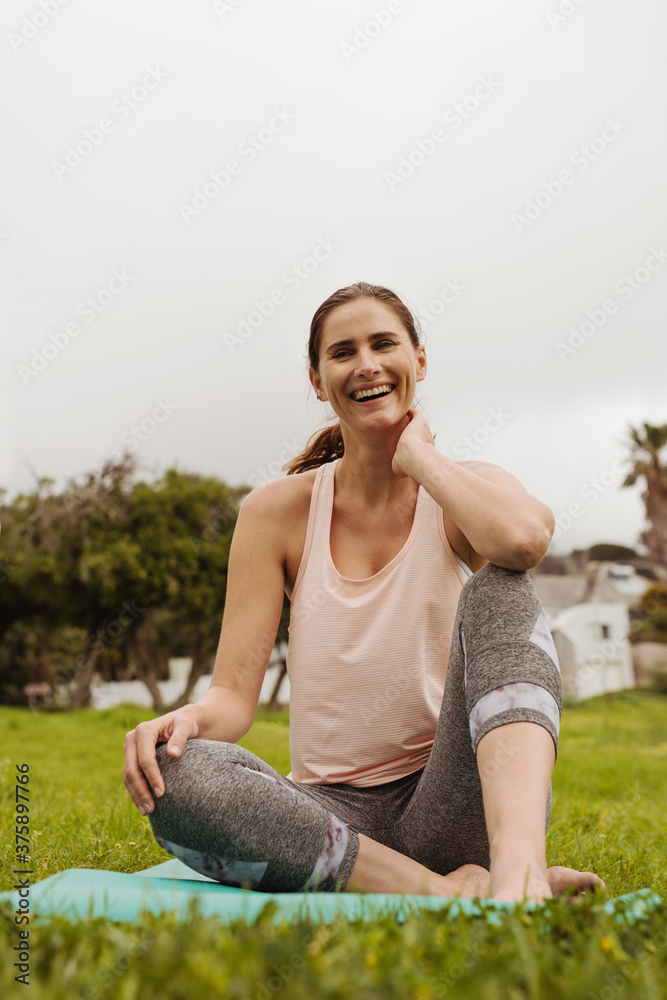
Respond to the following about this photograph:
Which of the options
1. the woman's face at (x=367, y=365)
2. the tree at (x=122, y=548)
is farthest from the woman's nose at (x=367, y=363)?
the tree at (x=122, y=548)

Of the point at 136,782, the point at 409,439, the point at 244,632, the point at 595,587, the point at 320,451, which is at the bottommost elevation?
the point at 136,782

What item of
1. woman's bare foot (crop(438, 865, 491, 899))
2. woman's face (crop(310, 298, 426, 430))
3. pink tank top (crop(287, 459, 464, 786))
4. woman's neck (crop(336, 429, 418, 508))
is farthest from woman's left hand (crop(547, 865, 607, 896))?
woman's face (crop(310, 298, 426, 430))

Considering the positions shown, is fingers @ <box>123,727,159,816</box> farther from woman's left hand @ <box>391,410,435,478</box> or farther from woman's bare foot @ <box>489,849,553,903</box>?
woman's left hand @ <box>391,410,435,478</box>

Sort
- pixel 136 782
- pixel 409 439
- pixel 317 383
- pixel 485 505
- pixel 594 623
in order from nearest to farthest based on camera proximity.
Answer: pixel 136 782 < pixel 485 505 < pixel 409 439 < pixel 317 383 < pixel 594 623

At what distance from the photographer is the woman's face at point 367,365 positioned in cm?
275

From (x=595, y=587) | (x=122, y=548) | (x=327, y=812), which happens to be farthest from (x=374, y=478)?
(x=595, y=587)

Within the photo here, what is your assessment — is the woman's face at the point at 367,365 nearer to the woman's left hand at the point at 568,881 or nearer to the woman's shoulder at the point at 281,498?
the woman's shoulder at the point at 281,498

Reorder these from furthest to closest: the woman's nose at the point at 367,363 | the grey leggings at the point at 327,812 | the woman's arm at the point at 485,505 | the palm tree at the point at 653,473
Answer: the palm tree at the point at 653,473, the woman's nose at the point at 367,363, the woman's arm at the point at 485,505, the grey leggings at the point at 327,812

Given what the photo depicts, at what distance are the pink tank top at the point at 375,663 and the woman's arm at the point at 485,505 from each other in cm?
16

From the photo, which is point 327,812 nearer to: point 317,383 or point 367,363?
point 367,363

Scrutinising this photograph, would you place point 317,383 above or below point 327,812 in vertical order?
above

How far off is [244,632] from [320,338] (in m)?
1.07

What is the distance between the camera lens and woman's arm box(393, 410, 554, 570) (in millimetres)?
2045

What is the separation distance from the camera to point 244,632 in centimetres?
262
